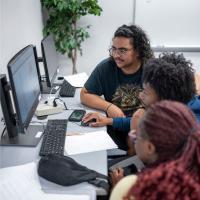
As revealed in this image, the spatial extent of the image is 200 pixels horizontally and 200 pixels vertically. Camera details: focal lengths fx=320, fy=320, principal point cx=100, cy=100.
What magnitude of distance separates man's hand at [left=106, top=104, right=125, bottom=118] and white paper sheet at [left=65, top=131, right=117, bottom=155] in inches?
10.7

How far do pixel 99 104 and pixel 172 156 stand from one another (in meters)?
1.20

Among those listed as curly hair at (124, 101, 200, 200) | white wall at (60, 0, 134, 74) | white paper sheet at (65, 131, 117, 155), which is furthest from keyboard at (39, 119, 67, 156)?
white wall at (60, 0, 134, 74)

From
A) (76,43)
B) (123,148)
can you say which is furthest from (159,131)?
(76,43)

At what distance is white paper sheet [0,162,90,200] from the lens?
1146mm

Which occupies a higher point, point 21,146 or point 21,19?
point 21,19

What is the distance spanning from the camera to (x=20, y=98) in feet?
4.64

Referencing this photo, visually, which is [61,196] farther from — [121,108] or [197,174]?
[121,108]

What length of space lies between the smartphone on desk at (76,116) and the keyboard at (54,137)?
7 centimetres

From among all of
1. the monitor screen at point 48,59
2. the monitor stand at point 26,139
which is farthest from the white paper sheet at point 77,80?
the monitor stand at point 26,139

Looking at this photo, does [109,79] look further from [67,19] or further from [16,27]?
[67,19]

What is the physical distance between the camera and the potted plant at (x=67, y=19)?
3172mm

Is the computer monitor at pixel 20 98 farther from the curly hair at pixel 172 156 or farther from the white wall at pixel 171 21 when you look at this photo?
the white wall at pixel 171 21

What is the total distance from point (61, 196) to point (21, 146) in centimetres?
47

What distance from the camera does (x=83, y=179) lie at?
1.22 meters
